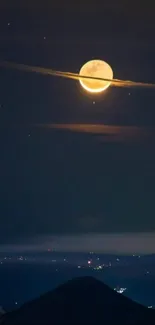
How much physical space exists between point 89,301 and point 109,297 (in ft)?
11.6

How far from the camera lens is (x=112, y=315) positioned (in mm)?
166750

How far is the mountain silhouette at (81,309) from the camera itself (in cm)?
16325

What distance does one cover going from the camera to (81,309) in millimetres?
171000

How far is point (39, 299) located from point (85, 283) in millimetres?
9036

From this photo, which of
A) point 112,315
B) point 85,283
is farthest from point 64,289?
point 112,315

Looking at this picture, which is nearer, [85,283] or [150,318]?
[150,318]

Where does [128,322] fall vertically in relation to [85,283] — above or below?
below

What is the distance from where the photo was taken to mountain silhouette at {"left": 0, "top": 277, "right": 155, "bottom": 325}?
163250 mm

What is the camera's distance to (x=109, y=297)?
176m

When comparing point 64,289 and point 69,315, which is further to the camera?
point 64,289

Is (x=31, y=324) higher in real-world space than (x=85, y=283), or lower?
lower

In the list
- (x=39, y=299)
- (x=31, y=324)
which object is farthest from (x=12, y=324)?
(x=39, y=299)

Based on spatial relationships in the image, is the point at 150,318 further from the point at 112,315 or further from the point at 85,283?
the point at 85,283

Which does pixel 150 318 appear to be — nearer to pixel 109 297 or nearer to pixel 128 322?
pixel 128 322
